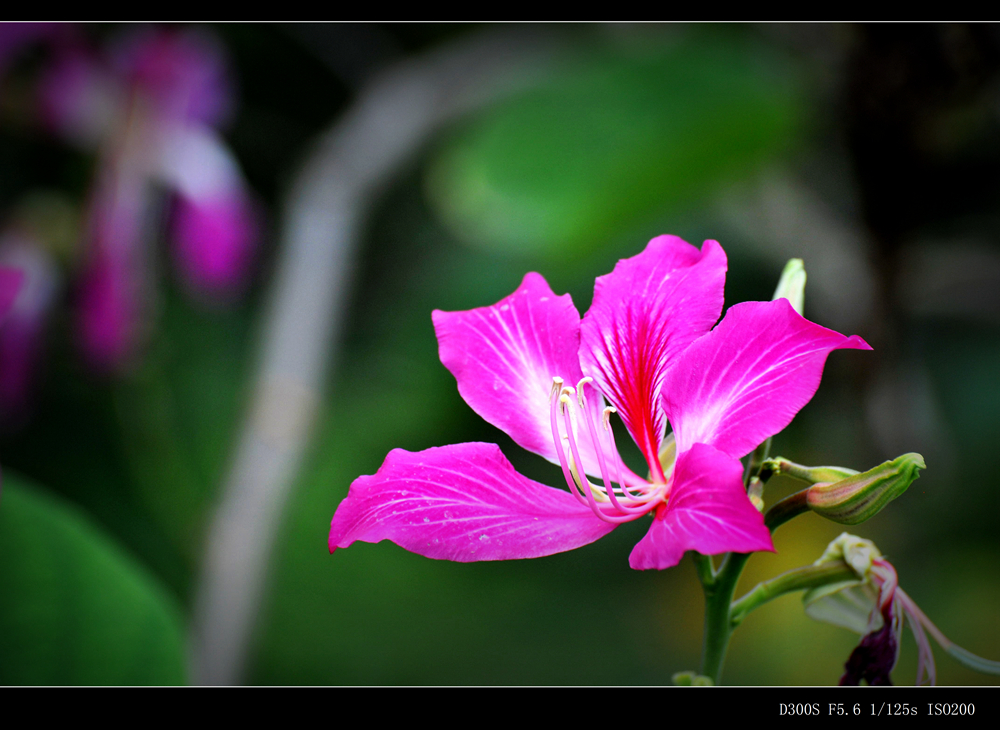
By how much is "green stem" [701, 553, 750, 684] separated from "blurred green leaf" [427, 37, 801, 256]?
0.99 m

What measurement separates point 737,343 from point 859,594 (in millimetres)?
148

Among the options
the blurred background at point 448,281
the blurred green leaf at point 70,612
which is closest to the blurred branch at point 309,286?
the blurred background at point 448,281

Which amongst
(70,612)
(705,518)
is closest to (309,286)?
(70,612)

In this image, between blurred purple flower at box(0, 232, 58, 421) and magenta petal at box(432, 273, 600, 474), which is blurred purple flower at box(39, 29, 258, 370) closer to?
blurred purple flower at box(0, 232, 58, 421)

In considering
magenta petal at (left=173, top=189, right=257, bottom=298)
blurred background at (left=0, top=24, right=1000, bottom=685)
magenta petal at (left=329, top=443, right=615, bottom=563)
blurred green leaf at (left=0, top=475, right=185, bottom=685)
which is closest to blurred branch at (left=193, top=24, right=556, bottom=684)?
blurred background at (left=0, top=24, right=1000, bottom=685)

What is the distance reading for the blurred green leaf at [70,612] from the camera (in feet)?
1.70

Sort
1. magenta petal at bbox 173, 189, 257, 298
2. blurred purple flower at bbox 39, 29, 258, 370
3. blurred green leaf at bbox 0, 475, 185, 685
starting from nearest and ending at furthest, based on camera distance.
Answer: blurred green leaf at bbox 0, 475, 185, 685, blurred purple flower at bbox 39, 29, 258, 370, magenta petal at bbox 173, 189, 257, 298

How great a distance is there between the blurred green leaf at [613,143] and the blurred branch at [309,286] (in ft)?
0.50

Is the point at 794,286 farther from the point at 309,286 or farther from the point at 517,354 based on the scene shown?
the point at 309,286

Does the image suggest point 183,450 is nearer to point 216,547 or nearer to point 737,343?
point 216,547

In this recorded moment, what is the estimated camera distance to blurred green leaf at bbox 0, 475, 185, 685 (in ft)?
1.70

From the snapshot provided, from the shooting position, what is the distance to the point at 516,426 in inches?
14.3

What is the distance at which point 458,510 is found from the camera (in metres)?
0.33
